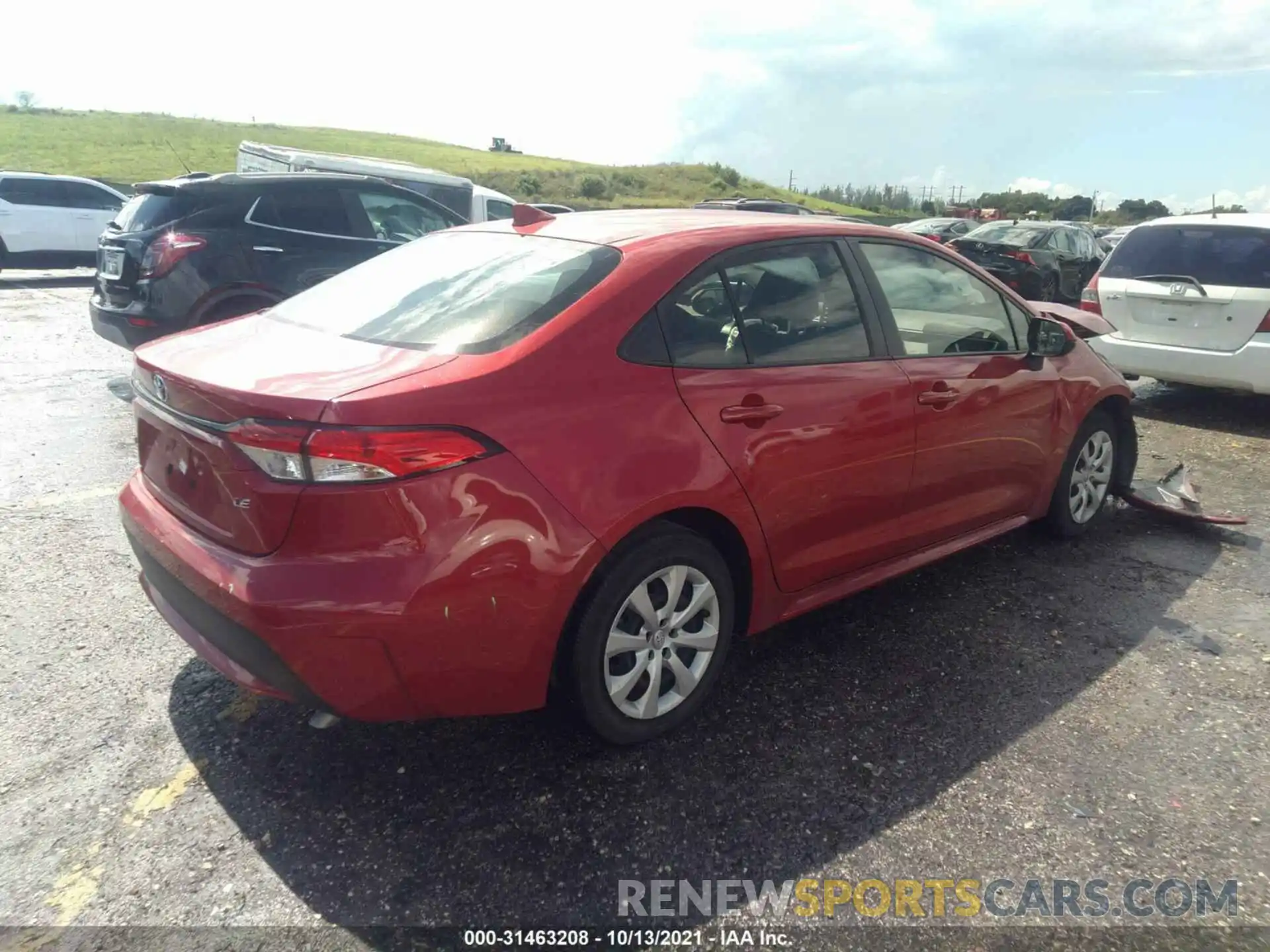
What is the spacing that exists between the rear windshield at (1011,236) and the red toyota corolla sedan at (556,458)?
422 inches

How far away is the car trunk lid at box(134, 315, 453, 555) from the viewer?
237 cm

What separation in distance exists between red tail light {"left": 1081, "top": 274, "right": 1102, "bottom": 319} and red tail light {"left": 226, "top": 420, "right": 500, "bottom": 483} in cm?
684

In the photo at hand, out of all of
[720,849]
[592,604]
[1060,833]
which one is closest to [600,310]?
[592,604]

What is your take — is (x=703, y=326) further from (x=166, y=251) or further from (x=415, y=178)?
(x=415, y=178)

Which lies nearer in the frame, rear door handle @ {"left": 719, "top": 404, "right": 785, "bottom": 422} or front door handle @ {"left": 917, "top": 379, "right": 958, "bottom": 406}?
rear door handle @ {"left": 719, "top": 404, "right": 785, "bottom": 422}

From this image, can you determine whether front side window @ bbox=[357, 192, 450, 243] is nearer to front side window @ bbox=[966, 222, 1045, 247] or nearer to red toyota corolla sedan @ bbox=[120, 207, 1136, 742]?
red toyota corolla sedan @ bbox=[120, 207, 1136, 742]

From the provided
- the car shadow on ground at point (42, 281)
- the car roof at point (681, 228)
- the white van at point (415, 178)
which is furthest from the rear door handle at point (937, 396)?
the car shadow on ground at point (42, 281)

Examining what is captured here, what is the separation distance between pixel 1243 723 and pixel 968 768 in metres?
1.09

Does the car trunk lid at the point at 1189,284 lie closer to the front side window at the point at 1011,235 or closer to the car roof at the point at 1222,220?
the car roof at the point at 1222,220

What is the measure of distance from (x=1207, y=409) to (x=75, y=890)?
28.5 ft

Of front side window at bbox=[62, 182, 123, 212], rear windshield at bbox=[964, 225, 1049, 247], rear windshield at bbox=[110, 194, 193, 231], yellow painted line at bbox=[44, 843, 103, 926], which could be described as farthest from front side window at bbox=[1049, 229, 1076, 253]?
front side window at bbox=[62, 182, 123, 212]

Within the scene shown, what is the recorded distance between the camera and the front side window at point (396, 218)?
7.76 metres

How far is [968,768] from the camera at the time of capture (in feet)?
9.44

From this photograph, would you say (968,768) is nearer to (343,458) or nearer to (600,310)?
(600,310)
